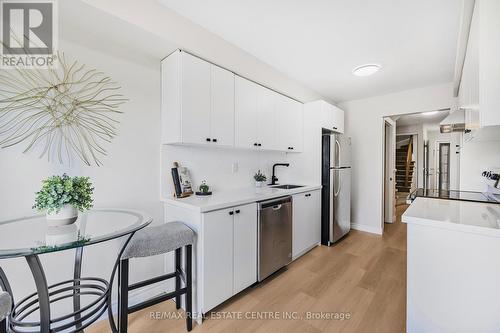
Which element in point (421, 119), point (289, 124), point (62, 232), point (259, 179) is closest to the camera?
point (62, 232)

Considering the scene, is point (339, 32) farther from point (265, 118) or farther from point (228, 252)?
point (228, 252)

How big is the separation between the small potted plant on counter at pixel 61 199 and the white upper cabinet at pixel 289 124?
2.13 m

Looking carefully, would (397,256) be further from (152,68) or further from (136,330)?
(152,68)

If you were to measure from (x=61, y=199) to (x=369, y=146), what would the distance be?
4.10 m

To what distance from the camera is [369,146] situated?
3.80 m

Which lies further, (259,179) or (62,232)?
(259,179)

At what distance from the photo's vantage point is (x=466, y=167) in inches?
107

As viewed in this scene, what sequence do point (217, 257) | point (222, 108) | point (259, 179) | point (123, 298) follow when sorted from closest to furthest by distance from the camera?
point (123, 298) < point (217, 257) < point (222, 108) < point (259, 179)

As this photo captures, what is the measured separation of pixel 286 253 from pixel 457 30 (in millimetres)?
2634

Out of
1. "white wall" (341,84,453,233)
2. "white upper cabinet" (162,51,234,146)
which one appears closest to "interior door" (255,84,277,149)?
"white upper cabinet" (162,51,234,146)

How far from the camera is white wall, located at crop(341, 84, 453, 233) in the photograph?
139 inches

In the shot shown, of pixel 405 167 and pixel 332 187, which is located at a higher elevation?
pixel 405 167

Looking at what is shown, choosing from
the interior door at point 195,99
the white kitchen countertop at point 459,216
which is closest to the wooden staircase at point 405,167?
the white kitchen countertop at point 459,216

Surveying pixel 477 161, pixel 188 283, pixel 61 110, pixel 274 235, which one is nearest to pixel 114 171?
pixel 61 110
